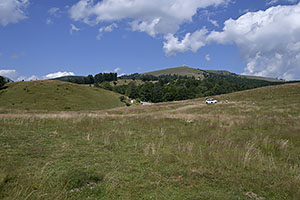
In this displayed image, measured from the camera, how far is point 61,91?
68.8m

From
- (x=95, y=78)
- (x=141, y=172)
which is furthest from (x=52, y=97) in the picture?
(x=95, y=78)

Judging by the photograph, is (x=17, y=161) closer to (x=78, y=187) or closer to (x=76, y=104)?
(x=78, y=187)

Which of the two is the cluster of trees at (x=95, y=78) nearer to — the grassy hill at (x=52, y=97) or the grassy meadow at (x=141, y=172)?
the grassy hill at (x=52, y=97)

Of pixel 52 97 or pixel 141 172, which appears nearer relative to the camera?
pixel 141 172

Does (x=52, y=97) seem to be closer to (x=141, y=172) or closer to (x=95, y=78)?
(x=141, y=172)

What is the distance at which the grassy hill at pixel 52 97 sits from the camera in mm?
56875

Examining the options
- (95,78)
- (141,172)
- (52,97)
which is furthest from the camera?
(95,78)

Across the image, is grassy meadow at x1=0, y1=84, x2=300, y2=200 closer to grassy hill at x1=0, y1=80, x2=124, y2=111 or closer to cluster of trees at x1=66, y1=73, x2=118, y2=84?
grassy hill at x1=0, y1=80, x2=124, y2=111

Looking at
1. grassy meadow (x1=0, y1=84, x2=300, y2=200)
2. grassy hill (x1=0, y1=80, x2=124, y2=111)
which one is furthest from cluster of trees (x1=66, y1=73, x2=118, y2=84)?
grassy meadow (x1=0, y1=84, x2=300, y2=200)

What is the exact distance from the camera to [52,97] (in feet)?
206

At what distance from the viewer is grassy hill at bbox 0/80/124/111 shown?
187 ft

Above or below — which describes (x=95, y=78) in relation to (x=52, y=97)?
above

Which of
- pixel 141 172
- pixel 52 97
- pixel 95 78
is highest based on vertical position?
pixel 95 78

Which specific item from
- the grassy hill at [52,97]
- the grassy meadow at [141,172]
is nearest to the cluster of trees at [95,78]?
the grassy hill at [52,97]
